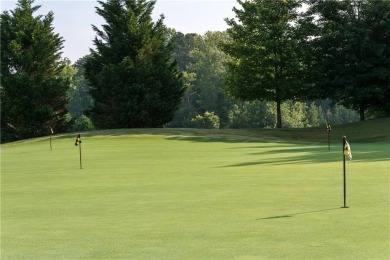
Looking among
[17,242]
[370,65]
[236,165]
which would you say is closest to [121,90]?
[370,65]

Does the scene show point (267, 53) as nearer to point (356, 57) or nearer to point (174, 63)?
point (356, 57)

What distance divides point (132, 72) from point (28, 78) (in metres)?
9.79

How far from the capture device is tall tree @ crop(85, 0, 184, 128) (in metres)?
55.5

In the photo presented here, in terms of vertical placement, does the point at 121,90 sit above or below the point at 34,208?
above

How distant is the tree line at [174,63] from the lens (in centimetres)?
5450

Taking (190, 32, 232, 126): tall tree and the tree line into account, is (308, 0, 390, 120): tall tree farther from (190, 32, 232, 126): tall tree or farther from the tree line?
(190, 32, 232, 126): tall tree

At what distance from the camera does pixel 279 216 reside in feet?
34.1

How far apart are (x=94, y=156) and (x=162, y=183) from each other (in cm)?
1366

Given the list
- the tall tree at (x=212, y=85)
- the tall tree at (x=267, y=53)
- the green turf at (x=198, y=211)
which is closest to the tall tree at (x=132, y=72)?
the tall tree at (x=267, y=53)

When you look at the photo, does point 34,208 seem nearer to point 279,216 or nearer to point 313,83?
point 279,216

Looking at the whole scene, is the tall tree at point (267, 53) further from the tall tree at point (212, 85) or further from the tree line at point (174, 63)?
the tall tree at point (212, 85)

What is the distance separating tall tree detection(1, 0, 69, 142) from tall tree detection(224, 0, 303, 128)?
58.1ft

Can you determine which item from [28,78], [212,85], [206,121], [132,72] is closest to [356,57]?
[132,72]

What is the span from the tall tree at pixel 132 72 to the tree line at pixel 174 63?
0.33 ft
